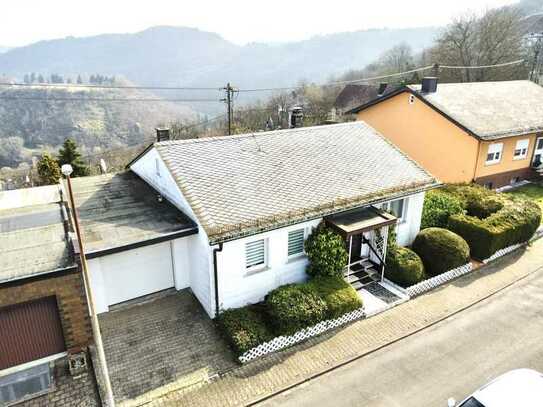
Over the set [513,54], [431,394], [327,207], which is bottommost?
[431,394]

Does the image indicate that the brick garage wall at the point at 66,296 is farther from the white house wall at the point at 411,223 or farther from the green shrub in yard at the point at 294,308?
the white house wall at the point at 411,223

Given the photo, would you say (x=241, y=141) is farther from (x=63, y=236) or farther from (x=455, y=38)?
(x=455, y=38)

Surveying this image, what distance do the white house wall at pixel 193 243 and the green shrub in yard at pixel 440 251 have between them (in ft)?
31.6

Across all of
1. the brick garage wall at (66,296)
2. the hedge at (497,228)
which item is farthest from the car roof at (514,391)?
the brick garage wall at (66,296)

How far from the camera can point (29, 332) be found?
1106 cm

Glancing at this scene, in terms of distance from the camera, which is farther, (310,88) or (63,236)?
(310,88)

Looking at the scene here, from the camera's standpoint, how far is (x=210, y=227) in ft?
40.7

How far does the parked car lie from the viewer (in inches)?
352

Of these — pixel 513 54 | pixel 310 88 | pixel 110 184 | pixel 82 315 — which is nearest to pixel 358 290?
pixel 82 315

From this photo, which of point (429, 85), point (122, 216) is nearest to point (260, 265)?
point (122, 216)

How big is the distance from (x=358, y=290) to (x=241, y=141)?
789 centimetres

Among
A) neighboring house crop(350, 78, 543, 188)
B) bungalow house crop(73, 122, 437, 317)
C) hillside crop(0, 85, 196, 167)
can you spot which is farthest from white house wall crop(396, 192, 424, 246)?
hillside crop(0, 85, 196, 167)

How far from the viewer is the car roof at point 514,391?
8.93 meters

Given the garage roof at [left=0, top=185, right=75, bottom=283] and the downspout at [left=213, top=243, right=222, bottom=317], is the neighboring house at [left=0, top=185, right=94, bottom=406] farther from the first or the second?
the downspout at [left=213, top=243, right=222, bottom=317]
